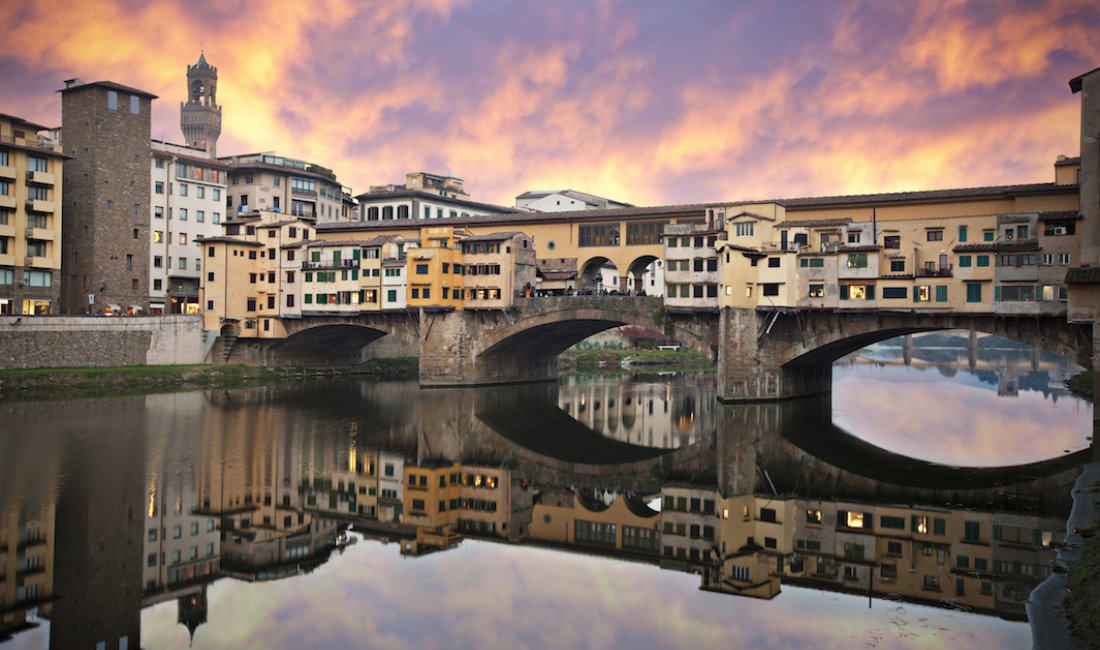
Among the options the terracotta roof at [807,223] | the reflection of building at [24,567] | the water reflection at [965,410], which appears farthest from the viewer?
the terracotta roof at [807,223]

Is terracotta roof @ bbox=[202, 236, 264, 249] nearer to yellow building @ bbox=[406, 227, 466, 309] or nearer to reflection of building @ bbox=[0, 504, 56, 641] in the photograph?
yellow building @ bbox=[406, 227, 466, 309]

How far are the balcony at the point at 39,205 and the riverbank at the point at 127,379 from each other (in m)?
14.1

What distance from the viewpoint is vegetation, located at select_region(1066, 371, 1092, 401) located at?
218ft

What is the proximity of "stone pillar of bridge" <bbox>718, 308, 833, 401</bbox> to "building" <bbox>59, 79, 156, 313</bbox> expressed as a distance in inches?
1840

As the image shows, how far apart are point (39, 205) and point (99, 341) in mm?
11886

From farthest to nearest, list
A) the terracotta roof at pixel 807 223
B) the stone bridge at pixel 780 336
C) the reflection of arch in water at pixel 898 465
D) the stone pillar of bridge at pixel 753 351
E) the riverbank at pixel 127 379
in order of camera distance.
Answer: the terracotta roof at pixel 807 223
the riverbank at pixel 127 379
the stone pillar of bridge at pixel 753 351
the stone bridge at pixel 780 336
the reflection of arch in water at pixel 898 465

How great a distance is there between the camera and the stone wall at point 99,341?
56.2 metres

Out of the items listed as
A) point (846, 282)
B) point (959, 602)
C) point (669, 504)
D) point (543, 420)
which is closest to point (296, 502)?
point (669, 504)

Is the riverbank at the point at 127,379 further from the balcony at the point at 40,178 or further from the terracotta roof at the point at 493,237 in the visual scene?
the terracotta roof at the point at 493,237

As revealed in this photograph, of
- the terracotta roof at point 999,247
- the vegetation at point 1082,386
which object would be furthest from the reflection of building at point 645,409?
the vegetation at point 1082,386

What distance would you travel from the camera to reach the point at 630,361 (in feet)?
297

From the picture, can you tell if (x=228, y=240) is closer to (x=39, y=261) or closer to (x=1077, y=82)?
(x=39, y=261)

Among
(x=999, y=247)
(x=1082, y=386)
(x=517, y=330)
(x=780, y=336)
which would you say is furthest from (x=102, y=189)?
(x=1082, y=386)

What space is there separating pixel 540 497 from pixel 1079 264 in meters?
30.0
